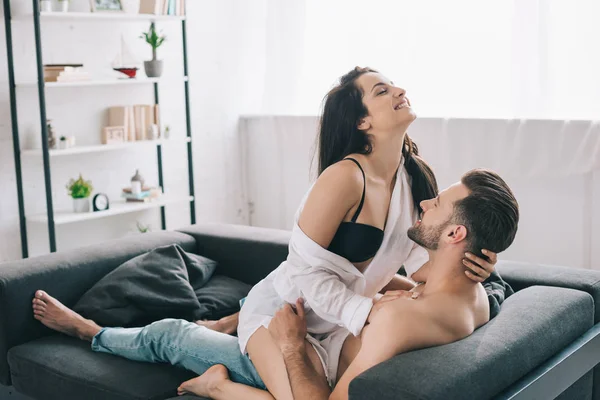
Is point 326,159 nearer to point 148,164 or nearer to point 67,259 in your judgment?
point 67,259

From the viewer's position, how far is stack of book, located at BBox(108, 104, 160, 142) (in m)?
4.52

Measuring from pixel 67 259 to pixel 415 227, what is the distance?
1.48 m

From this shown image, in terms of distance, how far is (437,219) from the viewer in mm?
1927

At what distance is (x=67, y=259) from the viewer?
290 cm

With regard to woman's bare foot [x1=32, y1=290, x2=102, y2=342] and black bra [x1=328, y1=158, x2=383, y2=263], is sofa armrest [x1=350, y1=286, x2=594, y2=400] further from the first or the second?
woman's bare foot [x1=32, y1=290, x2=102, y2=342]

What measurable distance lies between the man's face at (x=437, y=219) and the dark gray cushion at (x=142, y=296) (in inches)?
45.6

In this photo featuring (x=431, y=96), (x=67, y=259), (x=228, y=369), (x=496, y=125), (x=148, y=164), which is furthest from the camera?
(x=148, y=164)

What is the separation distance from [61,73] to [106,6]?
1.67 ft

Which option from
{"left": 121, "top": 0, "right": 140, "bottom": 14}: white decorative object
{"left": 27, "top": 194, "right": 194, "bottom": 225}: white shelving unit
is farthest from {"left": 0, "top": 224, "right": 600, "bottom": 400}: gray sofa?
{"left": 121, "top": 0, "right": 140, "bottom": 14}: white decorative object

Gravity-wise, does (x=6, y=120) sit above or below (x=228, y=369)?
above

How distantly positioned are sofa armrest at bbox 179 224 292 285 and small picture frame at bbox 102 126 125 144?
1.32 m

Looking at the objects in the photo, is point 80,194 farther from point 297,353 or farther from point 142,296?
point 297,353

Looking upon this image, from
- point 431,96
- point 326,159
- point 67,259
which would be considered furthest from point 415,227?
point 431,96

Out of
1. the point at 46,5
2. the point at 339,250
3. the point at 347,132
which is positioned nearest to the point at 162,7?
the point at 46,5
